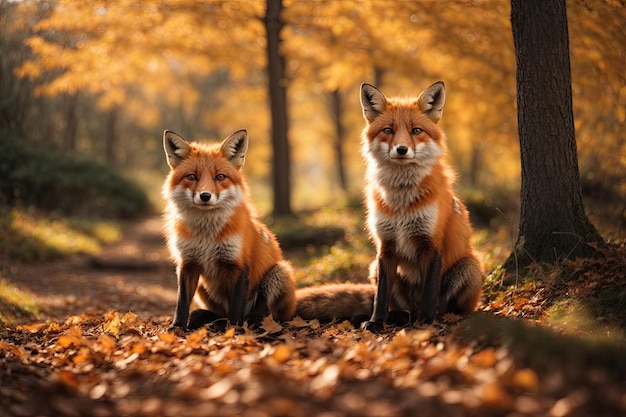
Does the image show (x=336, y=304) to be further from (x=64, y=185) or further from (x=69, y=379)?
(x=64, y=185)

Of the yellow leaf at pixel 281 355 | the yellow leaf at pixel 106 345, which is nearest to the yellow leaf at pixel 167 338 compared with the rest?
the yellow leaf at pixel 106 345

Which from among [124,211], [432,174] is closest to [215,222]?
[432,174]

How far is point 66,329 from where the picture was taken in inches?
221

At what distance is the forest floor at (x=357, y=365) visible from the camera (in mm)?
2848

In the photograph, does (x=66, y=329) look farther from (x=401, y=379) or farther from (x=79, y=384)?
(x=401, y=379)

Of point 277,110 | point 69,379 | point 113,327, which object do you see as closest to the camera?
point 69,379

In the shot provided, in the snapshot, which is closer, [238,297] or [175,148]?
[238,297]

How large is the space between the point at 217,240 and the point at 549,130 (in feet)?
11.7

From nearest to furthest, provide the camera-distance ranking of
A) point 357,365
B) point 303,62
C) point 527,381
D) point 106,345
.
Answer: point 527,381 → point 357,365 → point 106,345 → point 303,62

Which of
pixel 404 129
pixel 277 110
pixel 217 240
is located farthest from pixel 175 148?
pixel 277 110

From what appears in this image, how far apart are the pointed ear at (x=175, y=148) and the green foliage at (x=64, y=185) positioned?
7.55 metres

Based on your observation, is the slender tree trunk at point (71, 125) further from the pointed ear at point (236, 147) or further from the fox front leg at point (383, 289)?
the fox front leg at point (383, 289)

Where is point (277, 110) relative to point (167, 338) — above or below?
above

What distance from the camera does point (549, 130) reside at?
5555 millimetres
